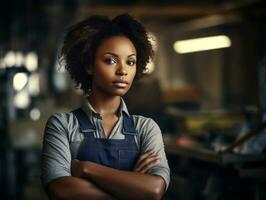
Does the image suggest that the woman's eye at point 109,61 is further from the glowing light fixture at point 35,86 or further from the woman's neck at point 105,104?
the glowing light fixture at point 35,86

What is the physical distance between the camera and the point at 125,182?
1.66m

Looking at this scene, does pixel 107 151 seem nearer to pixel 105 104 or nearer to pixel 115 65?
pixel 105 104

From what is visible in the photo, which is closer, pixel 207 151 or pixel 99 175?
pixel 99 175

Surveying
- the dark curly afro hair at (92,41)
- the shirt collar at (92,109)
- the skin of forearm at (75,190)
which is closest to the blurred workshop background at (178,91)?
the dark curly afro hair at (92,41)

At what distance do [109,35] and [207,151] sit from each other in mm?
1625

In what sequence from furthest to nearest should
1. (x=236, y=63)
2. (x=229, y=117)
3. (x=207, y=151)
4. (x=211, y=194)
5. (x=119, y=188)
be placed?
(x=236, y=63) < (x=229, y=117) < (x=207, y=151) < (x=211, y=194) < (x=119, y=188)

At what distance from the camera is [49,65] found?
831cm

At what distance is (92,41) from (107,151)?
0.34 m

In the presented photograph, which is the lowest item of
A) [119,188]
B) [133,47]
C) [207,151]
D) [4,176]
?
[4,176]

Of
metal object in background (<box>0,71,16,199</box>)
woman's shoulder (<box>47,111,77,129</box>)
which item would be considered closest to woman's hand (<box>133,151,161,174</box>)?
woman's shoulder (<box>47,111,77,129</box>)

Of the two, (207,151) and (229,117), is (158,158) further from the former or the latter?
(229,117)

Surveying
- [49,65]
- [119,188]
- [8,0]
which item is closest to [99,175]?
[119,188]

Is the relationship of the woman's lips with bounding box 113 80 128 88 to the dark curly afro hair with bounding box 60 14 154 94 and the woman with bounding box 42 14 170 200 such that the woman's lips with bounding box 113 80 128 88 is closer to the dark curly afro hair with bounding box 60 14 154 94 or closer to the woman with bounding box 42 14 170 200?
the woman with bounding box 42 14 170 200

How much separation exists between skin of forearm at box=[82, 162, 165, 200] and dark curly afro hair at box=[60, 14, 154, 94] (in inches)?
10.9
